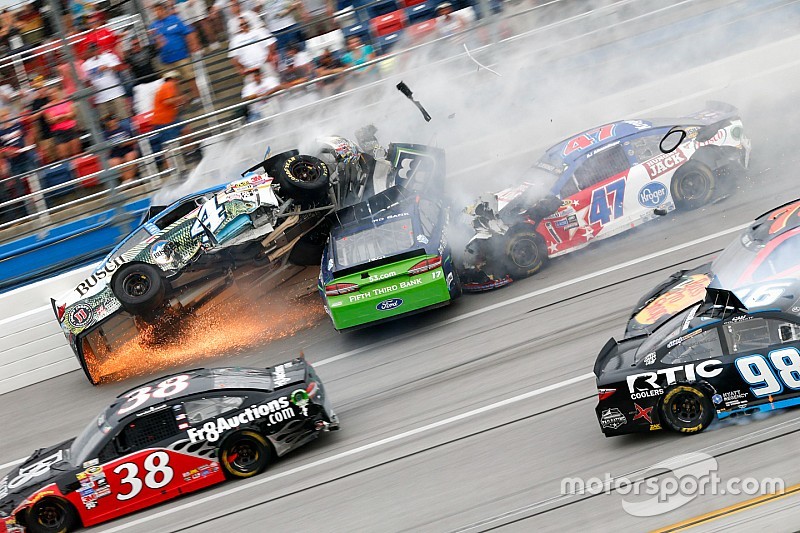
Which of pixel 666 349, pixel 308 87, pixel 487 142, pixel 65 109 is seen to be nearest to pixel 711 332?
pixel 666 349

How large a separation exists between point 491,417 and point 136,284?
5.39m

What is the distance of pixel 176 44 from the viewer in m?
15.9

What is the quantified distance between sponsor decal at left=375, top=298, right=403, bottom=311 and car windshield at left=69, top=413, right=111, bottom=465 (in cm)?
350

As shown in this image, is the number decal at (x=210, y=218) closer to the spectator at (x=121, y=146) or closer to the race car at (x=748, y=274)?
the spectator at (x=121, y=146)

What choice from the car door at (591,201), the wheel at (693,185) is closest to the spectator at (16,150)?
the car door at (591,201)

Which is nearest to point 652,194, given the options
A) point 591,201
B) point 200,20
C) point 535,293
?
point 591,201

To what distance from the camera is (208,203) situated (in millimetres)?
12961

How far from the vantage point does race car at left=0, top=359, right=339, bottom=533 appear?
374 inches

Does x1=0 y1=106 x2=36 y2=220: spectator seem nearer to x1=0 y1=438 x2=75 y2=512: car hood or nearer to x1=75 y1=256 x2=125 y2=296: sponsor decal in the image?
x1=75 y1=256 x2=125 y2=296: sponsor decal

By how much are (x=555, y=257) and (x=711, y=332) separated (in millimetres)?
4771

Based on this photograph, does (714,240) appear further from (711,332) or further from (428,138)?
(428,138)

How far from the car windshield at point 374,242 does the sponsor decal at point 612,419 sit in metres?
4.32

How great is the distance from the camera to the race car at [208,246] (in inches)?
500
